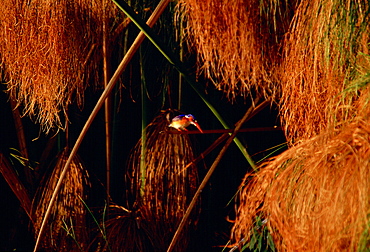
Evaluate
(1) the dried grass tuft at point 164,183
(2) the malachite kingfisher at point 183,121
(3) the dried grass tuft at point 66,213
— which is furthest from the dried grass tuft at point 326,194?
(3) the dried grass tuft at point 66,213

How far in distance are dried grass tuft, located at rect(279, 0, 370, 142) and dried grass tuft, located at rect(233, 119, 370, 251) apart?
10 cm

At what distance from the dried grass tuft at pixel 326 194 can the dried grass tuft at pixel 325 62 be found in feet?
0.33

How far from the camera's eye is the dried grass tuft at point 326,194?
102 cm

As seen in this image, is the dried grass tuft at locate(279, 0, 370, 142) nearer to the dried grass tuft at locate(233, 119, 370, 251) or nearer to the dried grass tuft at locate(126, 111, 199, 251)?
the dried grass tuft at locate(233, 119, 370, 251)

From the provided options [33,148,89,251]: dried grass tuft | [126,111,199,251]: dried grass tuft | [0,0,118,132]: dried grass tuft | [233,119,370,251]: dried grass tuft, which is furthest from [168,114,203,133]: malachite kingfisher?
[233,119,370,251]: dried grass tuft

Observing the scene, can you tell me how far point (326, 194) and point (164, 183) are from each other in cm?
100

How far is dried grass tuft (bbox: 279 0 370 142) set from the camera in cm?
129

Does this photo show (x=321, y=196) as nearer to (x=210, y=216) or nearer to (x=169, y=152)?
(x=169, y=152)

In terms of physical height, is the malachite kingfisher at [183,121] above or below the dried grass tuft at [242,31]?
below

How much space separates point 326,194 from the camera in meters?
1.10

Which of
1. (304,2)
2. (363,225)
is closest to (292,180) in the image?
(363,225)

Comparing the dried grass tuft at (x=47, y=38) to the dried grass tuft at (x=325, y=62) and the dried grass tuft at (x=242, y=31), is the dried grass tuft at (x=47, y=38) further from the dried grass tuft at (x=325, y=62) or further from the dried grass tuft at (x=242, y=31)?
the dried grass tuft at (x=325, y=62)

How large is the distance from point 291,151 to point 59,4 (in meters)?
0.85

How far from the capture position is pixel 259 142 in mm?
2393
